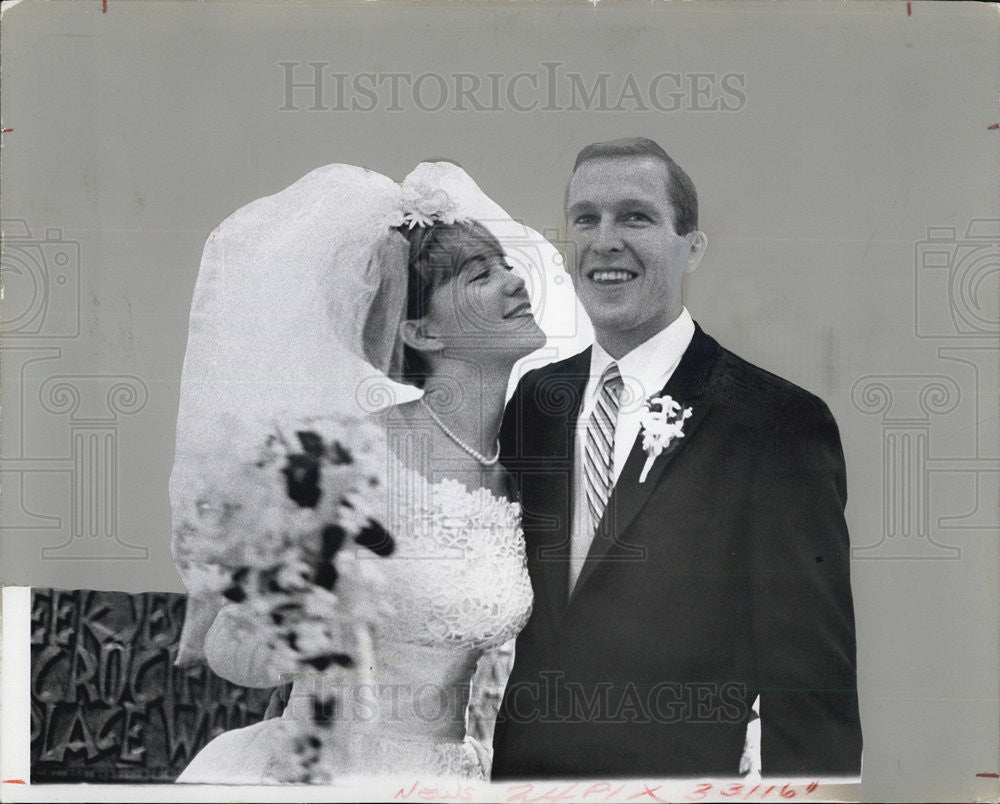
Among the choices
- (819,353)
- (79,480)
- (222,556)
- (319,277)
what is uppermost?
(319,277)

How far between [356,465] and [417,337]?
334mm

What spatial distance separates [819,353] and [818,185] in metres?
0.41

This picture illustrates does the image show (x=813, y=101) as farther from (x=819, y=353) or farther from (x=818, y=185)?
(x=819, y=353)

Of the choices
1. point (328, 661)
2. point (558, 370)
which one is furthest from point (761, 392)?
point (328, 661)

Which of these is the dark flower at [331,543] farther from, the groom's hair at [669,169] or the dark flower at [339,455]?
the groom's hair at [669,169]

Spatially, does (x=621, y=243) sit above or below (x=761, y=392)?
above

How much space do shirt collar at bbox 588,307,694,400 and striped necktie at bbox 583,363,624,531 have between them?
5 centimetres

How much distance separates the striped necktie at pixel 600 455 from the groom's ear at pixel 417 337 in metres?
0.41

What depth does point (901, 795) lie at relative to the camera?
2166 mm

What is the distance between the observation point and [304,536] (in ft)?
6.88

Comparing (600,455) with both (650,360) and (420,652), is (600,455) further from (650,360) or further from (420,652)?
(420,652)

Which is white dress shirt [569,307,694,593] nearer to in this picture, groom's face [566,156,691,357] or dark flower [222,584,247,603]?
groom's face [566,156,691,357]

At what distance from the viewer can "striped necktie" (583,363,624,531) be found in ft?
6.91

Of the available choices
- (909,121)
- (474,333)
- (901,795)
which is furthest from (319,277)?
(901,795)
